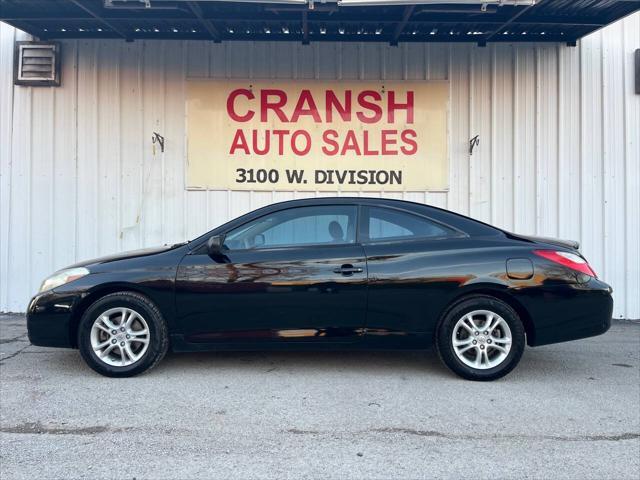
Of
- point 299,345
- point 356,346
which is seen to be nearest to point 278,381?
point 299,345

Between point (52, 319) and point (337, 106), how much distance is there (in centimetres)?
472

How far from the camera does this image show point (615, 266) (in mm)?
8273

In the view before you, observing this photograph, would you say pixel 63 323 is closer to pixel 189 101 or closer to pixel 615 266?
pixel 189 101

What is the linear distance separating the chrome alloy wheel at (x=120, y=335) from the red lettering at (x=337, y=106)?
4237mm

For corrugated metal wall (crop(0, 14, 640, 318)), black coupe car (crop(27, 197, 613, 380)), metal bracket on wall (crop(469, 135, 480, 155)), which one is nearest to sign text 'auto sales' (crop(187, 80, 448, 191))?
corrugated metal wall (crop(0, 14, 640, 318))

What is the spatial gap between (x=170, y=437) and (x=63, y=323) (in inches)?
71.8

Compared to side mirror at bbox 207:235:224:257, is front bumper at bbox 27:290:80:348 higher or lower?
lower

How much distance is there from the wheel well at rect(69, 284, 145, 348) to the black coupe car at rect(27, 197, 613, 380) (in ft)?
0.04

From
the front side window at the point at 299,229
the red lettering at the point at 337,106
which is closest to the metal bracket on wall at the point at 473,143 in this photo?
the red lettering at the point at 337,106

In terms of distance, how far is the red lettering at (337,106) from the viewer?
8.31 meters

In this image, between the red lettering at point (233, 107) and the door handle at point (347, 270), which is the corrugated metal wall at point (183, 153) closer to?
the red lettering at point (233, 107)

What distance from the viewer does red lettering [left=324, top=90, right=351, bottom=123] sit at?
27.3 feet

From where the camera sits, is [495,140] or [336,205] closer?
[336,205]

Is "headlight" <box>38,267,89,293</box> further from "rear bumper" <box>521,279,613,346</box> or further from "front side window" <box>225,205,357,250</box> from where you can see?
"rear bumper" <box>521,279,613,346</box>
